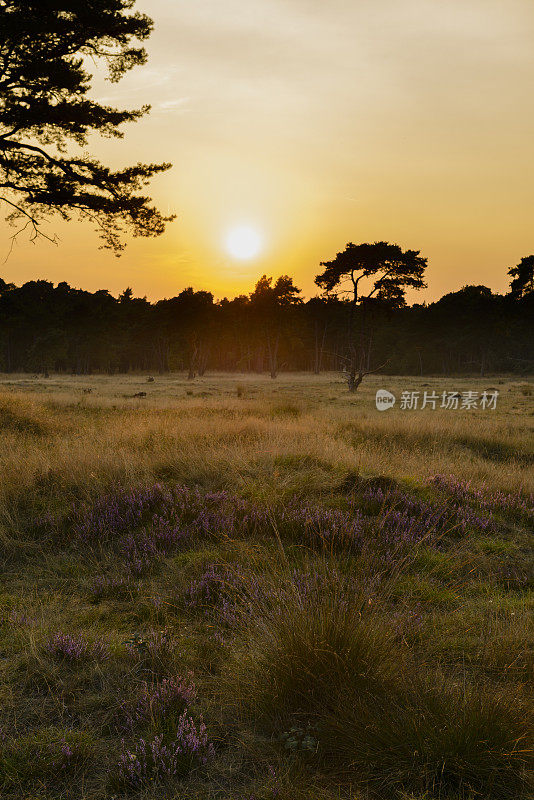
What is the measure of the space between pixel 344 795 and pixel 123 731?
1.14 meters

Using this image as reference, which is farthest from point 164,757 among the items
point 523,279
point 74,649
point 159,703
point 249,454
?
point 523,279

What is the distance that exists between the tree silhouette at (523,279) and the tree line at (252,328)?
0.47ft

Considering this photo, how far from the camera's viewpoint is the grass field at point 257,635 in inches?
86.0

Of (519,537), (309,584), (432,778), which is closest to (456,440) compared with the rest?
(519,537)

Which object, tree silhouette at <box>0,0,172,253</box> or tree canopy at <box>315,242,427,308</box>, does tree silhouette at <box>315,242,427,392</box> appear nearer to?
tree canopy at <box>315,242,427,308</box>

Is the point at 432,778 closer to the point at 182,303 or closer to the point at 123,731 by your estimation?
the point at 123,731

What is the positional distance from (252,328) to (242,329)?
287 centimetres

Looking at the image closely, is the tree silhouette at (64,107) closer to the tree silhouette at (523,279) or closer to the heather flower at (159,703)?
the heather flower at (159,703)

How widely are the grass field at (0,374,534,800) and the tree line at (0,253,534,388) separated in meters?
51.0

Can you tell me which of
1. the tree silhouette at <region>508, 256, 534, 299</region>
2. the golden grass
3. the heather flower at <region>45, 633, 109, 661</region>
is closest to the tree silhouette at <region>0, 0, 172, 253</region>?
the golden grass

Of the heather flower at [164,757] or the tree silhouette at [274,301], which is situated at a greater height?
the tree silhouette at [274,301]

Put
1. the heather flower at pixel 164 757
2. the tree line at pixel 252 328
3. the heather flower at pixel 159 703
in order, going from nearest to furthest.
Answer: the heather flower at pixel 164 757 → the heather flower at pixel 159 703 → the tree line at pixel 252 328

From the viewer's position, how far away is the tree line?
6619cm

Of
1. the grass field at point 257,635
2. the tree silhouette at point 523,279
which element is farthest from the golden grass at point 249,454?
the tree silhouette at point 523,279
